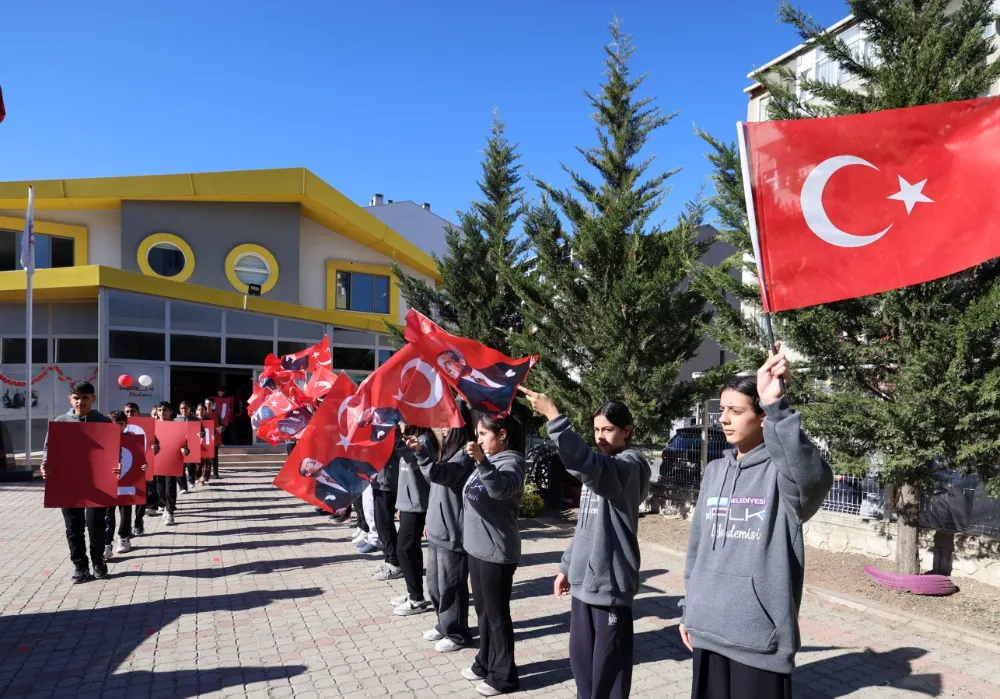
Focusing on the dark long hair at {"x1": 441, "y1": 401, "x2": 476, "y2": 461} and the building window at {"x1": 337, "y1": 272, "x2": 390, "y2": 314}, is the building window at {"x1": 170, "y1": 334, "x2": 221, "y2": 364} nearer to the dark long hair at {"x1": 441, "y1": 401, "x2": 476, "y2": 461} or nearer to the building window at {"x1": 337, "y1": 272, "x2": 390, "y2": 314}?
the building window at {"x1": 337, "y1": 272, "x2": 390, "y2": 314}

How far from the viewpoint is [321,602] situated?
262 inches

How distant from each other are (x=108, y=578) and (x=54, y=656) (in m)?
2.43

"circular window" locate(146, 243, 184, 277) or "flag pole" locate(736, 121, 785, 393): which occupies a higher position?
"circular window" locate(146, 243, 184, 277)

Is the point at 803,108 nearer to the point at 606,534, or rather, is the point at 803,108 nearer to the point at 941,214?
the point at 941,214

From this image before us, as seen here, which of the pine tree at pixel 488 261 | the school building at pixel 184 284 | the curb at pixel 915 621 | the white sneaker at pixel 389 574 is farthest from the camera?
the school building at pixel 184 284

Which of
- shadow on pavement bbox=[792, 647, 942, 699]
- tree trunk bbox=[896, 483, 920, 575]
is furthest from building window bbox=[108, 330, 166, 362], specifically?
shadow on pavement bbox=[792, 647, 942, 699]

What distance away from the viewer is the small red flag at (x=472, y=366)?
5000 millimetres

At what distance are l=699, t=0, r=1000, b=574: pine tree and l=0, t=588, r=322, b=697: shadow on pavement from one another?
5.61 metres

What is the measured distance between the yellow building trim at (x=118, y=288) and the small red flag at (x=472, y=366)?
11.4m

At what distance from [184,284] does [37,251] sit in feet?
17.4

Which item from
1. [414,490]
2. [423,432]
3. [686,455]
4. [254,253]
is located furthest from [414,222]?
[414,490]

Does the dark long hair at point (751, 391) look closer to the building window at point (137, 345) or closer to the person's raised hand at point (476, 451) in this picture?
the person's raised hand at point (476, 451)

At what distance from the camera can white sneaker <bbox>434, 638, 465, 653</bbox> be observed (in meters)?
5.27

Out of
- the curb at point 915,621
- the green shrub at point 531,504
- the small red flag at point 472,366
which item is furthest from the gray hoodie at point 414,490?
the green shrub at point 531,504
